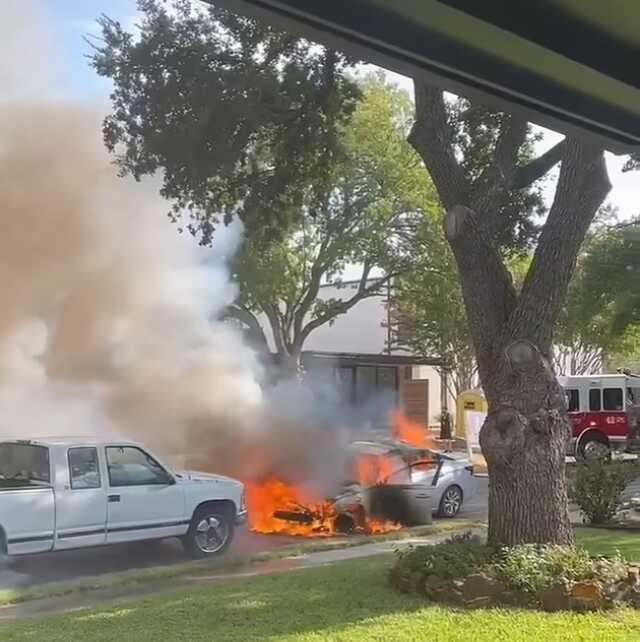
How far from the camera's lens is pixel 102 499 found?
32.3 ft

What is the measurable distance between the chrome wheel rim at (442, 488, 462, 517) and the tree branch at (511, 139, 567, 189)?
5.98 metres

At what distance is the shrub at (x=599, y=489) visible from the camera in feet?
42.1

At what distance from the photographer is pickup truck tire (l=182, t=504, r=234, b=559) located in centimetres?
1073

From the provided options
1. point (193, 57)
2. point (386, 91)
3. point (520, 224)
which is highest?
point (386, 91)

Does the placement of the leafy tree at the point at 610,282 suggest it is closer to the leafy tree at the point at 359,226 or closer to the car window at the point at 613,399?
the car window at the point at 613,399

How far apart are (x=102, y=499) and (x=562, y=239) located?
558 cm

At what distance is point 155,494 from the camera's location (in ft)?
34.1

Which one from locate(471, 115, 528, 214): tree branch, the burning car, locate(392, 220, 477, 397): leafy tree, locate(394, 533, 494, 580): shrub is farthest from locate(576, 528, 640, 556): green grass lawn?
locate(392, 220, 477, 397): leafy tree

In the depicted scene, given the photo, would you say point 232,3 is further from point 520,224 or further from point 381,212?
point 381,212

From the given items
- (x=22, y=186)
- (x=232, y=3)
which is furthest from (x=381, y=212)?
(x=232, y=3)

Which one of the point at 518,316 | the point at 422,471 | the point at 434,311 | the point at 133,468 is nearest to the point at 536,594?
the point at 518,316

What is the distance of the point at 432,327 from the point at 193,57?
65.5ft

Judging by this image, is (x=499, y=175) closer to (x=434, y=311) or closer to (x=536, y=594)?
(x=536, y=594)

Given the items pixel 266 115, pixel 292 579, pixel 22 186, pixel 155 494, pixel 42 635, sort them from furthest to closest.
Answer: pixel 22 186
pixel 266 115
pixel 155 494
pixel 292 579
pixel 42 635
